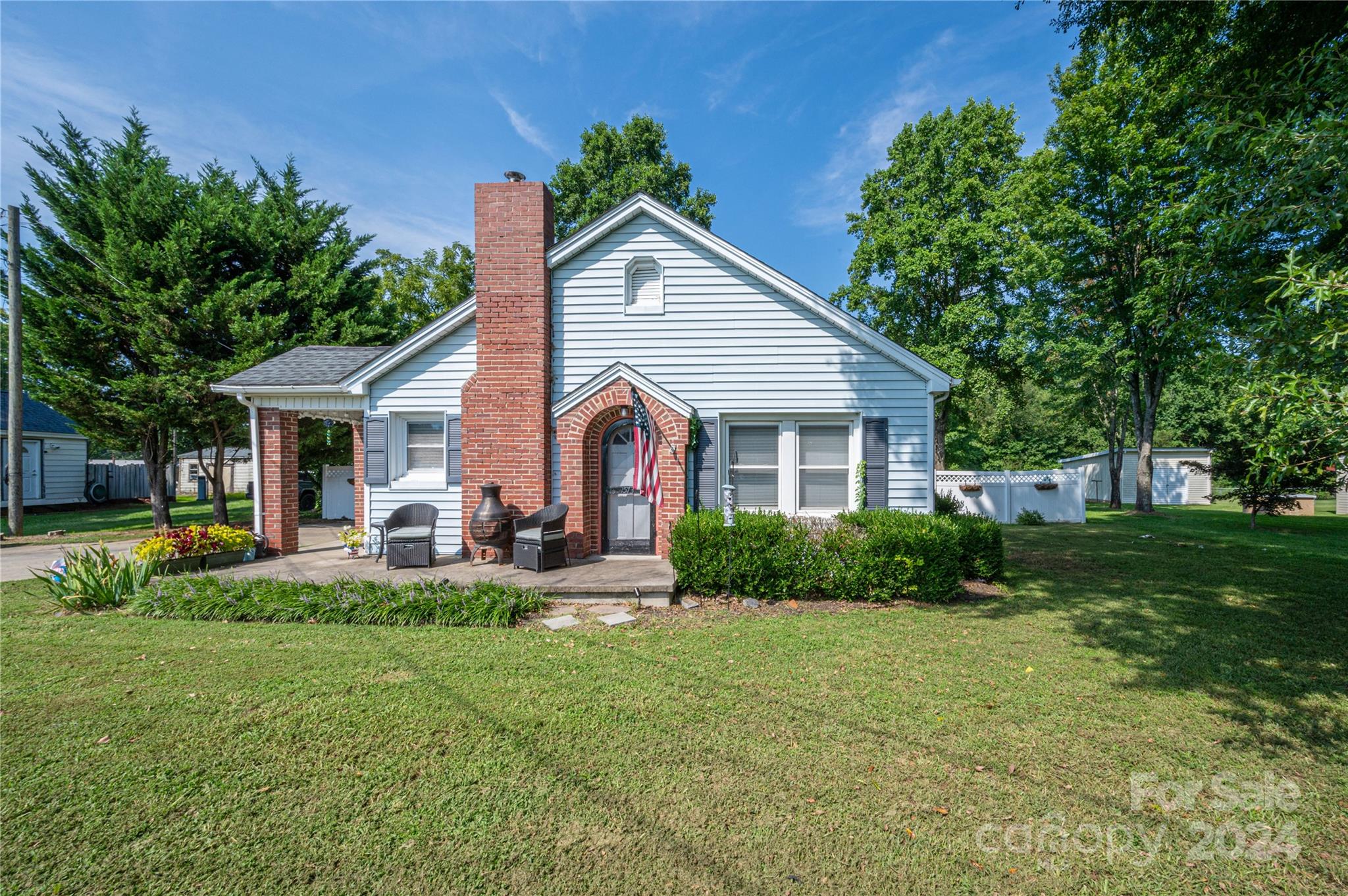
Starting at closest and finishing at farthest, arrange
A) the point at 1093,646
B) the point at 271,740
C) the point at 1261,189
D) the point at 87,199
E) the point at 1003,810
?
the point at 1003,810 < the point at 271,740 < the point at 1261,189 < the point at 1093,646 < the point at 87,199

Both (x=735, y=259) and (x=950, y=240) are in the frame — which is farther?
(x=950, y=240)

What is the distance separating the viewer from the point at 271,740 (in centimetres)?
380

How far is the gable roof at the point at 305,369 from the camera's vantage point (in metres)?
9.93

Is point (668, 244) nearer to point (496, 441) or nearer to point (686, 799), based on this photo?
point (496, 441)

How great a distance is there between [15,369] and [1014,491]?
95.3 feet

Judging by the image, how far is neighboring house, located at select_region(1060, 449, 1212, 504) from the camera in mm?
26125

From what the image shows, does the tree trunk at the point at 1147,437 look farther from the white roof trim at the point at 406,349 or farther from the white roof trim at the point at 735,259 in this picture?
the white roof trim at the point at 406,349

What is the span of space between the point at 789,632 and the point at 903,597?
2.43 meters

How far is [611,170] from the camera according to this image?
2605 centimetres

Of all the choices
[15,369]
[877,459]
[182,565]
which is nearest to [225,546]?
[182,565]

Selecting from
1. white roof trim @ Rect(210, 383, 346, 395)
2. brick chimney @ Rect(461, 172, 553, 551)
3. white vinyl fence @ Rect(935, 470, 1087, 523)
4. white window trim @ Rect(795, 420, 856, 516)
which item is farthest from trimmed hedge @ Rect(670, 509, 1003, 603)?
white vinyl fence @ Rect(935, 470, 1087, 523)

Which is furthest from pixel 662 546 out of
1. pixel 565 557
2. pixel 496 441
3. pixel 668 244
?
pixel 668 244

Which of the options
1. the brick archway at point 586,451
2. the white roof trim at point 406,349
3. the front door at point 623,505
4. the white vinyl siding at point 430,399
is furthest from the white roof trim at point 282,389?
the front door at point 623,505

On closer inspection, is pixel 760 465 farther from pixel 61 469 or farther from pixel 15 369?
pixel 61 469
